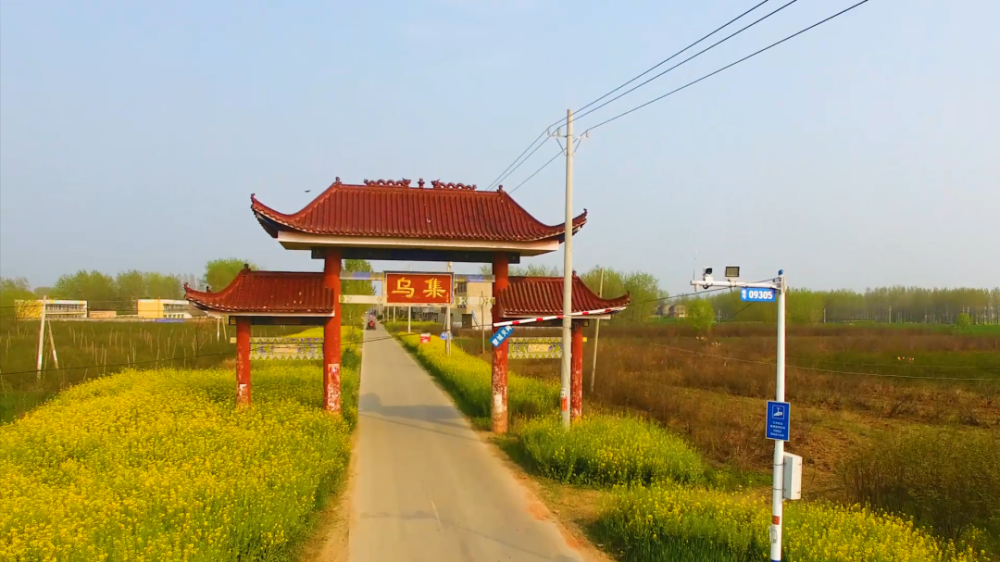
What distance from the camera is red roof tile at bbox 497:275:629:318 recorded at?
14680 mm

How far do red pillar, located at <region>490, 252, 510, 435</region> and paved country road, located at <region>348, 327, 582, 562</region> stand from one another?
80 cm

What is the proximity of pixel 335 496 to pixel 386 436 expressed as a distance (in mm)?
5085

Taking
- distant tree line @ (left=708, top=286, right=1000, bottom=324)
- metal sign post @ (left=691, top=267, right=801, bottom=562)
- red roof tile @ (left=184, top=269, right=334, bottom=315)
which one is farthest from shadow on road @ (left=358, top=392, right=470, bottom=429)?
distant tree line @ (left=708, top=286, right=1000, bottom=324)

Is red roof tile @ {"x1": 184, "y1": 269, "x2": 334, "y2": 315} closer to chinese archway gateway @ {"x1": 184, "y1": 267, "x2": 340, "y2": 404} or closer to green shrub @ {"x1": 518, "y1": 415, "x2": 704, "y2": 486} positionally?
chinese archway gateway @ {"x1": 184, "y1": 267, "x2": 340, "y2": 404}

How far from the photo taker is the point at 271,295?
46.1 feet

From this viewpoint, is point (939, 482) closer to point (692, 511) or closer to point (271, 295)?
point (692, 511)

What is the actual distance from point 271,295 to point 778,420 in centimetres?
1073

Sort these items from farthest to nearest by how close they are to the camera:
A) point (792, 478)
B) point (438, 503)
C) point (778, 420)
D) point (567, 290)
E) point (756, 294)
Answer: point (567, 290) → point (438, 503) → point (756, 294) → point (778, 420) → point (792, 478)

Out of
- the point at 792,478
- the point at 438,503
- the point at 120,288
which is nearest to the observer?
the point at 792,478

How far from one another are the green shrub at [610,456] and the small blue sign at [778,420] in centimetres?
442

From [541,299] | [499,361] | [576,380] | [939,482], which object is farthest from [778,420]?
[499,361]

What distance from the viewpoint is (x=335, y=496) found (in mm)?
10195

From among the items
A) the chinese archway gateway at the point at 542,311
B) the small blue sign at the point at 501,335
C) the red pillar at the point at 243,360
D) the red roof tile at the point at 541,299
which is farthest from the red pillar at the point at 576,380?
the red pillar at the point at 243,360

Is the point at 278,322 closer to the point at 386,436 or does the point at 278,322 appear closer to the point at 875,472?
the point at 386,436
